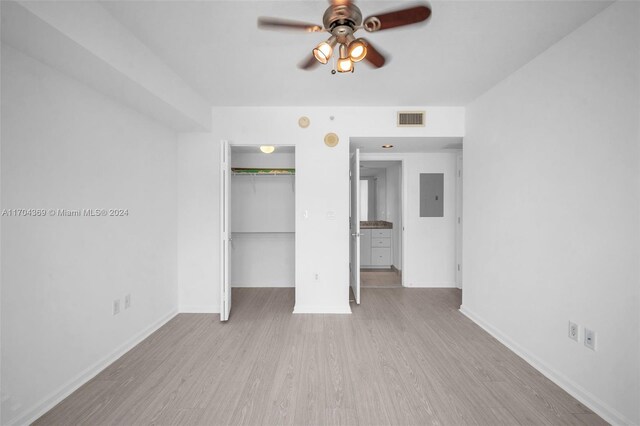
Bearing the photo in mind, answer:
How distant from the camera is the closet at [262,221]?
4301 millimetres

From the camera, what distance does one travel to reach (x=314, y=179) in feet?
11.4

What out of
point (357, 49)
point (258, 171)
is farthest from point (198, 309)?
point (357, 49)

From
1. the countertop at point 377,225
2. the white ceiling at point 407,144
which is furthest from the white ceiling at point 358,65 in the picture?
the countertop at point 377,225

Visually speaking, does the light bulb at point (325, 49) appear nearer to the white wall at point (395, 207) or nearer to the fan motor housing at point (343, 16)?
the fan motor housing at point (343, 16)

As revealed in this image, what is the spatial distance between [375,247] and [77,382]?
4822mm

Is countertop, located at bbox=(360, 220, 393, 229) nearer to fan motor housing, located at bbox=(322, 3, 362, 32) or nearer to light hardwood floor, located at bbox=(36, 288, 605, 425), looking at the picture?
light hardwood floor, located at bbox=(36, 288, 605, 425)

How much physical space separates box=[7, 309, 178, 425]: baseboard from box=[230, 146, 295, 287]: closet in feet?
5.61

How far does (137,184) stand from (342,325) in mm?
2594

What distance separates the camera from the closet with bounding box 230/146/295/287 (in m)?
4.30

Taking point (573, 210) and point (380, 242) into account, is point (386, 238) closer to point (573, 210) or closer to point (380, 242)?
point (380, 242)

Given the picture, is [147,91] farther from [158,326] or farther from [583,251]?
[583,251]

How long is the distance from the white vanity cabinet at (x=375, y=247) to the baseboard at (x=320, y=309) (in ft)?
7.99

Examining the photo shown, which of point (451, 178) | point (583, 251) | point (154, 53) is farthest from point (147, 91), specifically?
point (451, 178)

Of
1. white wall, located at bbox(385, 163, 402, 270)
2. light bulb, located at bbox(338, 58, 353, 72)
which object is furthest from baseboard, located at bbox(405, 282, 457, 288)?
light bulb, located at bbox(338, 58, 353, 72)
